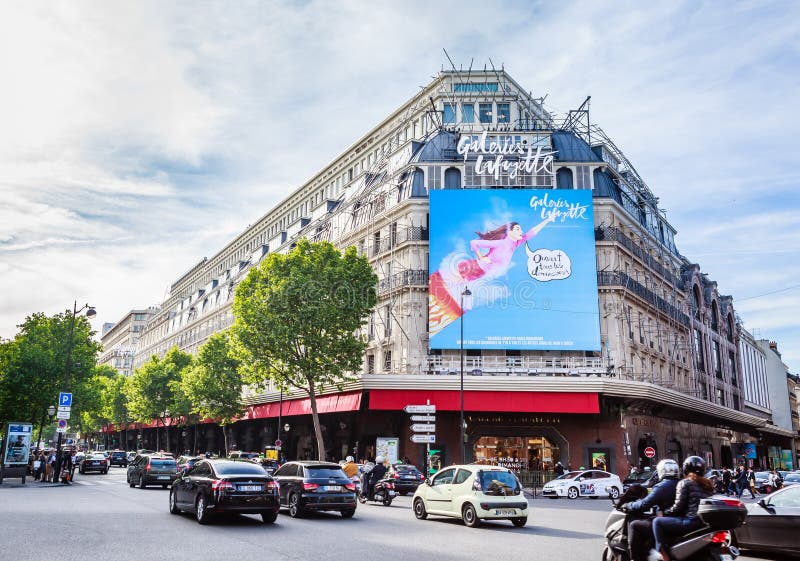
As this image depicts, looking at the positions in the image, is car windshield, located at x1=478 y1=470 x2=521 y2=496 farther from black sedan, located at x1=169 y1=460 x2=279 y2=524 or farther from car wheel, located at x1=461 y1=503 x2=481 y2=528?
black sedan, located at x1=169 y1=460 x2=279 y2=524

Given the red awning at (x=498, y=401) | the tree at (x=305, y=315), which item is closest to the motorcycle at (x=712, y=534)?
the red awning at (x=498, y=401)

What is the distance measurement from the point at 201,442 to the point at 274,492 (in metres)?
59.2

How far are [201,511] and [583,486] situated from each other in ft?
66.4

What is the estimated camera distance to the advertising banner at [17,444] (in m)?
31.7

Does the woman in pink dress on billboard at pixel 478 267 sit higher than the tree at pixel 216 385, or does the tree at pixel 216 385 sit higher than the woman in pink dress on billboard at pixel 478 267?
the woman in pink dress on billboard at pixel 478 267

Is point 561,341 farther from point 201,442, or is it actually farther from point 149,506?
point 201,442

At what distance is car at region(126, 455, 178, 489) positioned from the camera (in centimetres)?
2742

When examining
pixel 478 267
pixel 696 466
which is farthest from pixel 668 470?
pixel 478 267

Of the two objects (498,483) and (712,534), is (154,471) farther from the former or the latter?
(712,534)

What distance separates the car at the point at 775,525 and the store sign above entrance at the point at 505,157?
3135 cm

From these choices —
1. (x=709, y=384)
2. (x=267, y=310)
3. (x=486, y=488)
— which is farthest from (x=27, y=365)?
(x=709, y=384)

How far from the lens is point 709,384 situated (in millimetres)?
59344

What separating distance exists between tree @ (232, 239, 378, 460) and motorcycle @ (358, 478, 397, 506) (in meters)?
13.0

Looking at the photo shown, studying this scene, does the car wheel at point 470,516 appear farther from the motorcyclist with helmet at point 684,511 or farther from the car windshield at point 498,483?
the motorcyclist with helmet at point 684,511
